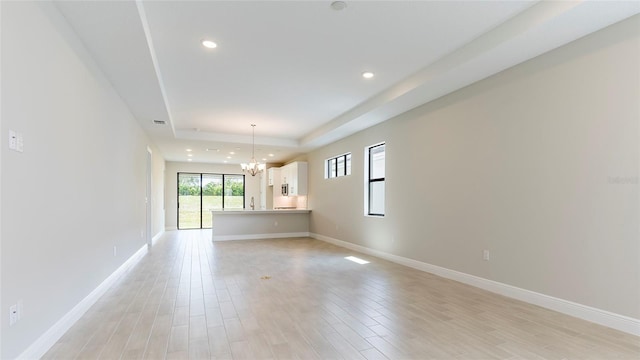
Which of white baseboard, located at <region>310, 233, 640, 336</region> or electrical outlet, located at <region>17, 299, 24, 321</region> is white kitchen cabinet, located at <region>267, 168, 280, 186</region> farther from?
electrical outlet, located at <region>17, 299, 24, 321</region>

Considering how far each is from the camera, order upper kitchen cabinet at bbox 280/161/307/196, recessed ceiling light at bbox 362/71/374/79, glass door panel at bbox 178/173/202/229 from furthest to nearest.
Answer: glass door panel at bbox 178/173/202/229, upper kitchen cabinet at bbox 280/161/307/196, recessed ceiling light at bbox 362/71/374/79

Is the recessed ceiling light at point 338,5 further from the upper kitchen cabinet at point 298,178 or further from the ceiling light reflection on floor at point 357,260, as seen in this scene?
the upper kitchen cabinet at point 298,178

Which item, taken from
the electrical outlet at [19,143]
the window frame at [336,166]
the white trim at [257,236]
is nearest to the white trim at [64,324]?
the electrical outlet at [19,143]

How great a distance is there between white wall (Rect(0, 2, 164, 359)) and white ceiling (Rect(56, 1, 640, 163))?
355mm

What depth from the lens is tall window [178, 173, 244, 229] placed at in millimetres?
12328

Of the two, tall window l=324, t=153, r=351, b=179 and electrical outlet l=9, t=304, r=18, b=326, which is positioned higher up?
tall window l=324, t=153, r=351, b=179

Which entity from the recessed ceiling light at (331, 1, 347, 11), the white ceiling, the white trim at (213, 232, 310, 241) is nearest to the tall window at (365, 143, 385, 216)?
the white ceiling

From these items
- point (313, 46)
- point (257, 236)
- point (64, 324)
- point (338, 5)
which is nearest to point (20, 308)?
point (64, 324)

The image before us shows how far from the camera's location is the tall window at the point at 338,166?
7590mm

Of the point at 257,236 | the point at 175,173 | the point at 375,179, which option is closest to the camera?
the point at 375,179

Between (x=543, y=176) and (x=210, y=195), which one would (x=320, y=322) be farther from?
(x=210, y=195)

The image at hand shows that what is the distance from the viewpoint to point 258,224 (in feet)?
29.1

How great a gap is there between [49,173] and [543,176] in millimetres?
4309

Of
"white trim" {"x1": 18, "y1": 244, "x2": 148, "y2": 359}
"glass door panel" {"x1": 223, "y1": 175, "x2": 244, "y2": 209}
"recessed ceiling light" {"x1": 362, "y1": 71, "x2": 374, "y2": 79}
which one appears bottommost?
"white trim" {"x1": 18, "y1": 244, "x2": 148, "y2": 359}
